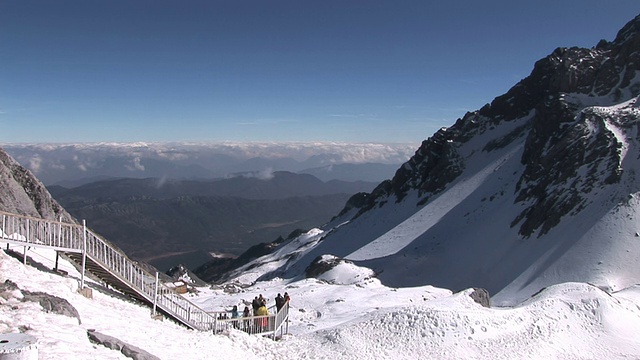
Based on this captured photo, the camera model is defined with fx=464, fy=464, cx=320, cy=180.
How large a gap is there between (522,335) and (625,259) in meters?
24.4

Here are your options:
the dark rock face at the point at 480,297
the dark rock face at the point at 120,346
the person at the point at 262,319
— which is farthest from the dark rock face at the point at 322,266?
the dark rock face at the point at 120,346

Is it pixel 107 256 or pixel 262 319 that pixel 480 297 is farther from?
pixel 107 256

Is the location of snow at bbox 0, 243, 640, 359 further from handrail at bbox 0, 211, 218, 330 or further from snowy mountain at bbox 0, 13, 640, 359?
handrail at bbox 0, 211, 218, 330

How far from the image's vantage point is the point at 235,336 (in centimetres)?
1608

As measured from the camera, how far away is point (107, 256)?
16.6m

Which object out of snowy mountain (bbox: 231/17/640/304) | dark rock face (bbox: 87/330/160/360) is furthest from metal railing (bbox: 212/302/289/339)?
snowy mountain (bbox: 231/17/640/304)

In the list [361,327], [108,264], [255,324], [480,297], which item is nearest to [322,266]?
[480,297]

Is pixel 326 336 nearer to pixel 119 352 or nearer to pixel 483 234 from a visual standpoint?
pixel 119 352

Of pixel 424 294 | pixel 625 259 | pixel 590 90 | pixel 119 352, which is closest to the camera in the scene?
pixel 119 352

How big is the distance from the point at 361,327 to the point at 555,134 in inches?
2410

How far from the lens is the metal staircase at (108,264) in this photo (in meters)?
15.2

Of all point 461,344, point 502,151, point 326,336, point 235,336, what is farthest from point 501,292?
point 502,151

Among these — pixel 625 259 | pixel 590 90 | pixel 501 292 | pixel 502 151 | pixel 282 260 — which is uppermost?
pixel 590 90

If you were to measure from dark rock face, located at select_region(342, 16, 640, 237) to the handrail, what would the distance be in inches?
1771
